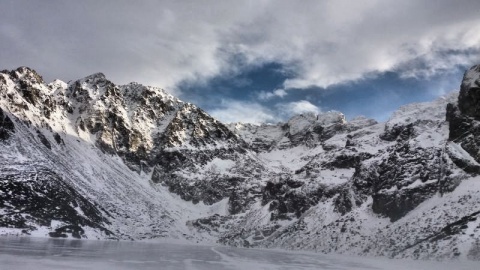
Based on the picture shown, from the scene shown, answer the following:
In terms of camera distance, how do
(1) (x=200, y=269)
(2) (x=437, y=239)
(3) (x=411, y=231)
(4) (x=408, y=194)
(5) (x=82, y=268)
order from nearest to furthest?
(5) (x=82, y=268) < (1) (x=200, y=269) < (2) (x=437, y=239) < (3) (x=411, y=231) < (4) (x=408, y=194)

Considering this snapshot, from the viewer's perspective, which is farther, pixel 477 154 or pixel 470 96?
pixel 470 96

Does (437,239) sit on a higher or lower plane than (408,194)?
lower

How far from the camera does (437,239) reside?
456 feet

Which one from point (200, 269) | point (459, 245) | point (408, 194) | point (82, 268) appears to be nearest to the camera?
point (82, 268)

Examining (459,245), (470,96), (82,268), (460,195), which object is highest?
(470,96)

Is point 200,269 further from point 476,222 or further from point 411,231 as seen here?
point 411,231

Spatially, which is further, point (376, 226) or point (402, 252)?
point (376, 226)

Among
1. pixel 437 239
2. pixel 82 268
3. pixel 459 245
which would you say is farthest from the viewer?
pixel 437 239

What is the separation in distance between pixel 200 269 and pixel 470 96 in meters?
165

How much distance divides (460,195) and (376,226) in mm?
37528

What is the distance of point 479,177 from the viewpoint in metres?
170

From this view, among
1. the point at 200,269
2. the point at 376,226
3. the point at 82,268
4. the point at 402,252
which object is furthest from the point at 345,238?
the point at 82,268

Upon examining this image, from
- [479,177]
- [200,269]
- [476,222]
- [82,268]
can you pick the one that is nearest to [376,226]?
[479,177]

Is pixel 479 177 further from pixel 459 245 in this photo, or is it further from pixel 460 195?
pixel 459 245
